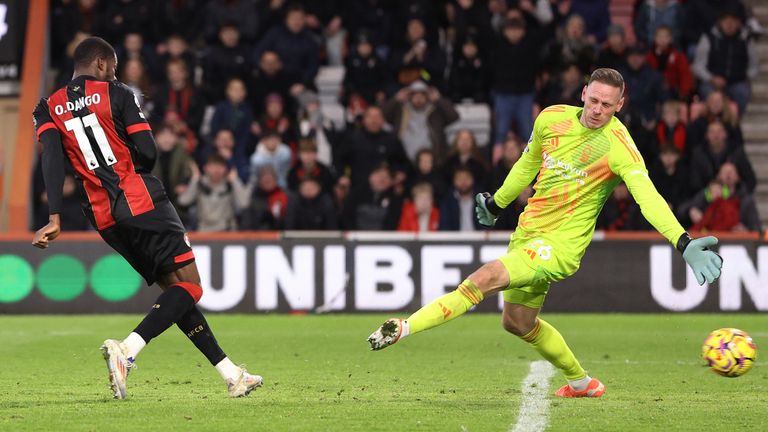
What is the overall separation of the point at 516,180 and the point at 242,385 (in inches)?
78.7

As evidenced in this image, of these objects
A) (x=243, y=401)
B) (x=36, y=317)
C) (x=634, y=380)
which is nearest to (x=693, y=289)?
(x=634, y=380)

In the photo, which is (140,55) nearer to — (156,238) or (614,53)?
(614,53)

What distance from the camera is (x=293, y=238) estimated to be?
1508 centimetres

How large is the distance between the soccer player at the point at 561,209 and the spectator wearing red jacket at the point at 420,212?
289 inches

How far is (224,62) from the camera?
17.8m

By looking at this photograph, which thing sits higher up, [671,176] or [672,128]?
[672,128]

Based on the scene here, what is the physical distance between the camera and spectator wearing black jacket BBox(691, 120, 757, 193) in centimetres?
1659

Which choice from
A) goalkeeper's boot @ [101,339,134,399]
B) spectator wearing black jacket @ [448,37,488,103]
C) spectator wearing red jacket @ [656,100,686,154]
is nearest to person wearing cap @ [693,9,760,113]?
spectator wearing red jacket @ [656,100,686,154]

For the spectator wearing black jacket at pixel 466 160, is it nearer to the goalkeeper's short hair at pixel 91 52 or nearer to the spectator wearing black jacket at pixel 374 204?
the spectator wearing black jacket at pixel 374 204

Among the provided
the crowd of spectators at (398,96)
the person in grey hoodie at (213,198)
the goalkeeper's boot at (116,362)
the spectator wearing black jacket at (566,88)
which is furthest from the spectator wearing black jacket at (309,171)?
the goalkeeper's boot at (116,362)

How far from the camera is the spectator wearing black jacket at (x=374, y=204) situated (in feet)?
52.7

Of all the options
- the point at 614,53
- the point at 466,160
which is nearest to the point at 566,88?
the point at 614,53

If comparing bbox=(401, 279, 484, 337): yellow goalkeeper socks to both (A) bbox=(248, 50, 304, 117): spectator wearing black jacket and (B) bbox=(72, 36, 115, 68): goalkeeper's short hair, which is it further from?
(A) bbox=(248, 50, 304, 117): spectator wearing black jacket

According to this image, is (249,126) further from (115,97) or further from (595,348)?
(115,97)
